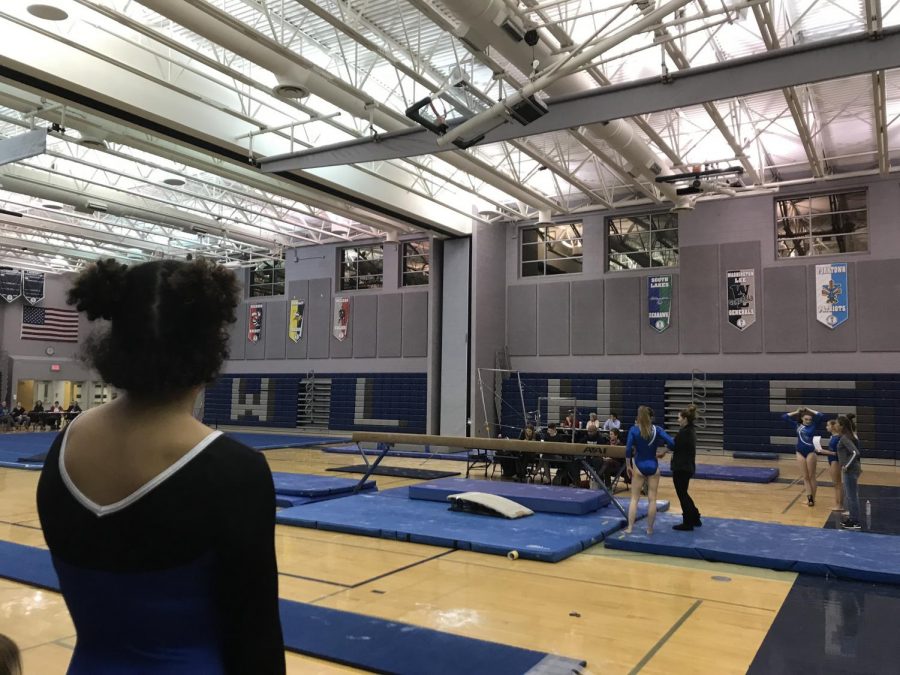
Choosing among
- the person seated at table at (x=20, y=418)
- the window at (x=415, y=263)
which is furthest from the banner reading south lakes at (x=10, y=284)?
the window at (x=415, y=263)

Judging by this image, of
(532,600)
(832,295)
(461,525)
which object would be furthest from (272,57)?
(832,295)

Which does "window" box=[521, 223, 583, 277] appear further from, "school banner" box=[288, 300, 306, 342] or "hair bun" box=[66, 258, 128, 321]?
"hair bun" box=[66, 258, 128, 321]

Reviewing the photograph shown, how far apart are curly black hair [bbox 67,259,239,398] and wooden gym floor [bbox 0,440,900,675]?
347 centimetres

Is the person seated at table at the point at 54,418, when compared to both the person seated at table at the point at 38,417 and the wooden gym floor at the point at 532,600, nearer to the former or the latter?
the person seated at table at the point at 38,417

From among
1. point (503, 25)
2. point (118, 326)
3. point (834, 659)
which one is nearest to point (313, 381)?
point (503, 25)

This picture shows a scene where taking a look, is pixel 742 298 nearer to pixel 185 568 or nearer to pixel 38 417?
pixel 185 568

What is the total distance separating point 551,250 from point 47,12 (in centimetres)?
1492

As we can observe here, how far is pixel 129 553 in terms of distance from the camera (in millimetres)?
1131

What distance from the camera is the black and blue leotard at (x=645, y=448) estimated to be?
25.8 ft

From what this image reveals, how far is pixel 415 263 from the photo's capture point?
23688 mm

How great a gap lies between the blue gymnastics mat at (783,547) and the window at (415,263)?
1598cm

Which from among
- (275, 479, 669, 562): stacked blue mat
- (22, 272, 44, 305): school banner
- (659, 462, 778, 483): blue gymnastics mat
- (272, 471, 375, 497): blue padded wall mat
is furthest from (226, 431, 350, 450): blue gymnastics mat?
(659, 462, 778, 483): blue gymnastics mat

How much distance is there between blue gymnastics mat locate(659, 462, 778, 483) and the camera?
530 inches

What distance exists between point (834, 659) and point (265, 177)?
15.9 metres
